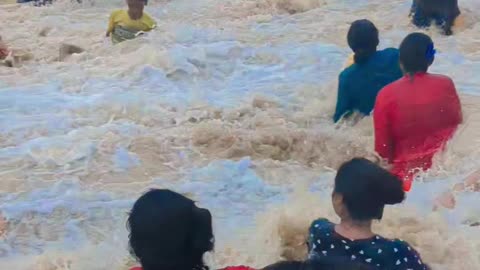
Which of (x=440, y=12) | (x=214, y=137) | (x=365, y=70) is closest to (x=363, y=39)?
(x=365, y=70)

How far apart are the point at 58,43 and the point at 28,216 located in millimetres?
5864

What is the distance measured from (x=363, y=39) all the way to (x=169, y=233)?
11.9 ft

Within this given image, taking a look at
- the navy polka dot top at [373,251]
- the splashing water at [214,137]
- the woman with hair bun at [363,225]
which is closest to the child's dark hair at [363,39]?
the splashing water at [214,137]

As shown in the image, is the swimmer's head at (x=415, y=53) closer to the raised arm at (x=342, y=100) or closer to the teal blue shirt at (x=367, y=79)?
the teal blue shirt at (x=367, y=79)

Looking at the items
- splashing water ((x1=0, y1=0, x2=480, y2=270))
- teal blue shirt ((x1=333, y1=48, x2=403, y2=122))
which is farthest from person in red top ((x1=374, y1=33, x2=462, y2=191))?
teal blue shirt ((x1=333, y1=48, x2=403, y2=122))

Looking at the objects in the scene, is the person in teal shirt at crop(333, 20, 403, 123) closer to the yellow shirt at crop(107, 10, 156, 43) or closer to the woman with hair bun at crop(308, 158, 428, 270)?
the woman with hair bun at crop(308, 158, 428, 270)

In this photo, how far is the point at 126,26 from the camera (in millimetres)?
9602

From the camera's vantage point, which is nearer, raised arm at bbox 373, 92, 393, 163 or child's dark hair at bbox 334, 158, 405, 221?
child's dark hair at bbox 334, 158, 405, 221

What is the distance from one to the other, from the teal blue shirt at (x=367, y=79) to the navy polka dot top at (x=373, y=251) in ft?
10.0

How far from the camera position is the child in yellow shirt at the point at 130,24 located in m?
9.59

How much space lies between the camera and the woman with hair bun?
337 cm

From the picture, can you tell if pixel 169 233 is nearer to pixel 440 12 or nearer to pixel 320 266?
pixel 320 266

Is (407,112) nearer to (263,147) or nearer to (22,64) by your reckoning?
(263,147)

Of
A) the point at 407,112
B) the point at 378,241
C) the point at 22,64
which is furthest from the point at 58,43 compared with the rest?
the point at 378,241
